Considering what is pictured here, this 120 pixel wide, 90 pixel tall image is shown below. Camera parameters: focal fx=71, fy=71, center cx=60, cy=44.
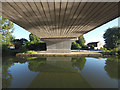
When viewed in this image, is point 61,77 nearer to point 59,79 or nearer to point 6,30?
point 59,79

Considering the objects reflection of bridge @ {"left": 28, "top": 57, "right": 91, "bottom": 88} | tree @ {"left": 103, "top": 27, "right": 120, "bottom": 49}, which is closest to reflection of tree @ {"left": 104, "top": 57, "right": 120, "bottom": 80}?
reflection of bridge @ {"left": 28, "top": 57, "right": 91, "bottom": 88}

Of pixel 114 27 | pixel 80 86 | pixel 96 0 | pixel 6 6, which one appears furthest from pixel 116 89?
pixel 114 27

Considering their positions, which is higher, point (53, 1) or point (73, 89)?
point (53, 1)

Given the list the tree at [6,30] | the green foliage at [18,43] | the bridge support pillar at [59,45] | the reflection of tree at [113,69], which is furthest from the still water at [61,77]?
the green foliage at [18,43]

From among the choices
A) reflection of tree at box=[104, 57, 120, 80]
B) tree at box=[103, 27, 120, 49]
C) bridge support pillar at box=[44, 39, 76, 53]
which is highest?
tree at box=[103, 27, 120, 49]

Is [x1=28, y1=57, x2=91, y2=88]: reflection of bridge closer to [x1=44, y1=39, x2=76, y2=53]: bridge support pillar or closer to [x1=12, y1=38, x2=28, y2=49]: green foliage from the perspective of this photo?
[x1=44, y1=39, x2=76, y2=53]: bridge support pillar

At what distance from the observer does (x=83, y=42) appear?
4022cm

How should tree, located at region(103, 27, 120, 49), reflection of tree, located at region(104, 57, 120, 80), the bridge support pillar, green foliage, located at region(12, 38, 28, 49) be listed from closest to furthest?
reflection of tree, located at region(104, 57, 120, 80) → the bridge support pillar → green foliage, located at region(12, 38, 28, 49) → tree, located at region(103, 27, 120, 49)

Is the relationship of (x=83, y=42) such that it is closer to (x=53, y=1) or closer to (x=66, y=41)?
→ (x=66, y=41)

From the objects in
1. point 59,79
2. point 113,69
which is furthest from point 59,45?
point 59,79

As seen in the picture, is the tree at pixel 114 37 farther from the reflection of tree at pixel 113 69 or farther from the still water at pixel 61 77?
the still water at pixel 61 77

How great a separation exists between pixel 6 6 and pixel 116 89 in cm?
655

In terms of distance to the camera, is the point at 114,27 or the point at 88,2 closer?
the point at 88,2

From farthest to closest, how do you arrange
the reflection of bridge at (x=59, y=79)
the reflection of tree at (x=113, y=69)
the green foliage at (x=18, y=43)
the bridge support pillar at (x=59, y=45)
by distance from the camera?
the green foliage at (x=18, y=43) → the bridge support pillar at (x=59, y=45) → the reflection of tree at (x=113, y=69) → the reflection of bridge at (x=59, y=79)
